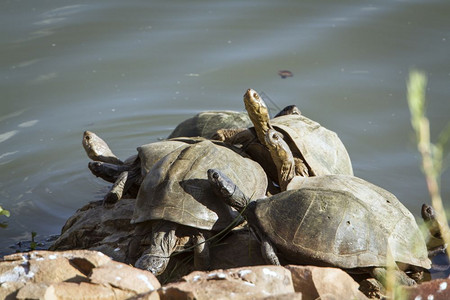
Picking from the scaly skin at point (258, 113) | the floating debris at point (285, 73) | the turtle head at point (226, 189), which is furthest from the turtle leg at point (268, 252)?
the floating debris at point (285, 73)

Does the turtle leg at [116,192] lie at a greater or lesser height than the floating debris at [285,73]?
greater

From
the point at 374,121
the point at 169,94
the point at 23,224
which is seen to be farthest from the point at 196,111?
the point at 23,224

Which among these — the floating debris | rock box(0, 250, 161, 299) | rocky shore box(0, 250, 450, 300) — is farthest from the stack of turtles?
the floating debris

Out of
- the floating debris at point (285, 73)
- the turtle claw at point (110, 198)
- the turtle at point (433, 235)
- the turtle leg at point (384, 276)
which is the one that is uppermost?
the turtle claw at point (110, 198)

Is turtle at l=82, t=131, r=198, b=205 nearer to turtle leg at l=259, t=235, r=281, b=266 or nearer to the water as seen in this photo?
the water

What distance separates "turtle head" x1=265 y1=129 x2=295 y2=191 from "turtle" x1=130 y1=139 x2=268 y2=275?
1.19 feet

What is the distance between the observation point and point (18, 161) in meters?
7.36

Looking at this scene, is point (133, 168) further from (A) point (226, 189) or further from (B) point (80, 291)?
(B) point (80, 291)

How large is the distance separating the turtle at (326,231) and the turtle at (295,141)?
84 cm

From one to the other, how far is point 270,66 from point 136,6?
286cm

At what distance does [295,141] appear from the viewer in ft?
17.4

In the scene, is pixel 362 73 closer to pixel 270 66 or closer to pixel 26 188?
pixel 270 66

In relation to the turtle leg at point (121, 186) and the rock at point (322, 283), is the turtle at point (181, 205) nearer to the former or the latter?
the turtle leg at point (121, 186)

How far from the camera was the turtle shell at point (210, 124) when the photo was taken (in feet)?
19.9
